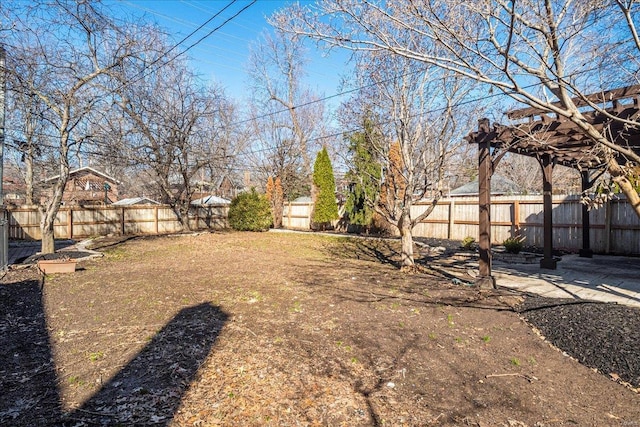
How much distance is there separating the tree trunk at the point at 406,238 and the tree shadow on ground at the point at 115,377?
4.09 meters

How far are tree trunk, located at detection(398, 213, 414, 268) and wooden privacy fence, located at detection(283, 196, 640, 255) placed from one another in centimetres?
613

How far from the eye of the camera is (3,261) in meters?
6.55

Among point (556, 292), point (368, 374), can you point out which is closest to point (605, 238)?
point (556, 292)

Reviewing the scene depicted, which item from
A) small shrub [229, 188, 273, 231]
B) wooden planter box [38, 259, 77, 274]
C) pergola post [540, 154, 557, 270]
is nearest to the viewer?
wooden planter box [38, 259, 77, 274]

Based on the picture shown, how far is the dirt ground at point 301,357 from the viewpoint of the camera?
2.25 metres

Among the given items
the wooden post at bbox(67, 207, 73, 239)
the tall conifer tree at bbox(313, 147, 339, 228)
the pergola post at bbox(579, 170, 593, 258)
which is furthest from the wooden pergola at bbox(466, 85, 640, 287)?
the wooden post at bbox(67, 207, 73, 239)

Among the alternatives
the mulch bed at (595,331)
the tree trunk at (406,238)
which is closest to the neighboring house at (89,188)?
the tree trunk at (406,238)

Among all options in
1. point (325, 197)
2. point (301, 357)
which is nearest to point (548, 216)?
point (301, 357)

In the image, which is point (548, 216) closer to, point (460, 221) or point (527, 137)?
point (527, 137)

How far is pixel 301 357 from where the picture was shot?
120 inches

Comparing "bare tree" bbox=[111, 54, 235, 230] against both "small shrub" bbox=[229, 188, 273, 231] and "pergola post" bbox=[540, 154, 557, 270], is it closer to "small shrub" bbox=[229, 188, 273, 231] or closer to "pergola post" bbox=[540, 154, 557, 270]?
"small shrub" bbox=[229, 188, 273, 231]

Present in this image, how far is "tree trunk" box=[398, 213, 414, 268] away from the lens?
22.7 ft

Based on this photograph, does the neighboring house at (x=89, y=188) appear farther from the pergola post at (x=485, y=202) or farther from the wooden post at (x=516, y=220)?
the pergola post at (x=485, y=202)

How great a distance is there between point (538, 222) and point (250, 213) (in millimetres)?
11392
